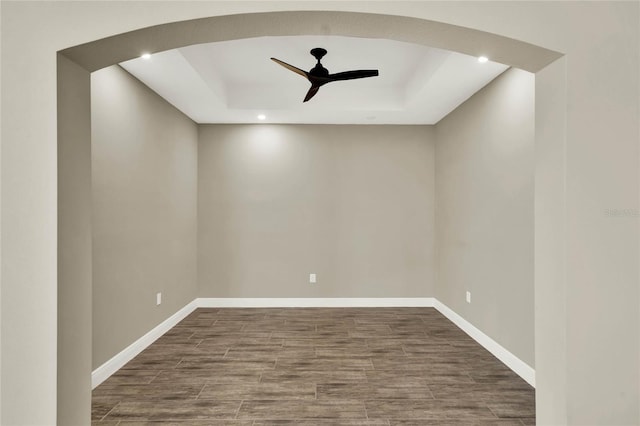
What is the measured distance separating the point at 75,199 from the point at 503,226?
320cm

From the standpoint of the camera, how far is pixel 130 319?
3.32 m

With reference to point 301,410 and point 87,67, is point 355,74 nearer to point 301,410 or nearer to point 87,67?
point 87,67

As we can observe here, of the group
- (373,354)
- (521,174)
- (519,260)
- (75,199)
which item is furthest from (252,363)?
(521,174)

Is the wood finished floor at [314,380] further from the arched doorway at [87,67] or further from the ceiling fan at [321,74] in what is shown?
the ceiling fan at [321,74]

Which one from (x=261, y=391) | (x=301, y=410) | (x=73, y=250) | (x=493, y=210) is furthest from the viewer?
(x=493, y=210)

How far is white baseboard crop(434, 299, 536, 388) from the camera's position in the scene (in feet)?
9.30

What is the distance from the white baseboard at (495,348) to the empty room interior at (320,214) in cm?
4

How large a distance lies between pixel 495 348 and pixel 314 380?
1.74 m

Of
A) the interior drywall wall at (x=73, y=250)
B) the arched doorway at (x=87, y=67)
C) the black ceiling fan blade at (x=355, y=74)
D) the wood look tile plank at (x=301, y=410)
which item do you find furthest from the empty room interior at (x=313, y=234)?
the arched doorway at (x=87, y=67)

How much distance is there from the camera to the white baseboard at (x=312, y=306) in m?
2.91

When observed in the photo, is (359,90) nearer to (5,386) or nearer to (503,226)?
(503,226)

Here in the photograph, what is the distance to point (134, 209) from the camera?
3.40 metres

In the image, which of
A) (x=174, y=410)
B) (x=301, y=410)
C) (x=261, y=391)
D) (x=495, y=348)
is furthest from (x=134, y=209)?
(x=495, y=348)

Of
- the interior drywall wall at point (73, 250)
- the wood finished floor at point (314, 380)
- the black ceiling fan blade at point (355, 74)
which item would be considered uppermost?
the black ceiling fan blade at point (355, 74)
